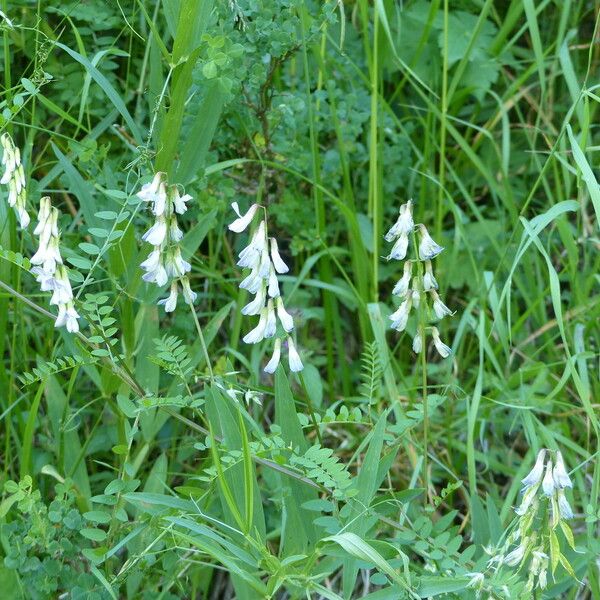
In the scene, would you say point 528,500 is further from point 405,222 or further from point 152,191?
point 152,191

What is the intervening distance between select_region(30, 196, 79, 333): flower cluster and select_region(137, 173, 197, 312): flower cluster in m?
0.13

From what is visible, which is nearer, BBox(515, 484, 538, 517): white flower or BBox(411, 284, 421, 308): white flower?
BBox(515, 484, 538, 517): white flower

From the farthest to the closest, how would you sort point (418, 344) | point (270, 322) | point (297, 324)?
point (297, 324)
point (418, 344)
point (270, 322)

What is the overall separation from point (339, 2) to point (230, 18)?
A: 0.25 meters

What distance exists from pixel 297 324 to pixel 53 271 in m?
1.00

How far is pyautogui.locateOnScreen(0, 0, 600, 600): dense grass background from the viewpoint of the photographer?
167 centimetres

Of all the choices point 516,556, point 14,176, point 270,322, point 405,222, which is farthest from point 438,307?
Answer: point 14,176

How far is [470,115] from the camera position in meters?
3.01

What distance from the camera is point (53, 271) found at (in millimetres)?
1484

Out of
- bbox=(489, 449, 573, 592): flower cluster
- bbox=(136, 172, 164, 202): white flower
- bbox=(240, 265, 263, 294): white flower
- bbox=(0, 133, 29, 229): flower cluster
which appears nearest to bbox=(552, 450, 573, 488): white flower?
bbox=(489, 449, 573, 592): flower cluster

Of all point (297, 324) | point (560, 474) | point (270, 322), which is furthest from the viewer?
point (297, 324)

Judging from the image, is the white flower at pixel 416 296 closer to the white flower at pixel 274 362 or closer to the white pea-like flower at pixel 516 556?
the white flower at pixel 274 362

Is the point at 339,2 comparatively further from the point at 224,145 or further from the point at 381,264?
the point at 381,264

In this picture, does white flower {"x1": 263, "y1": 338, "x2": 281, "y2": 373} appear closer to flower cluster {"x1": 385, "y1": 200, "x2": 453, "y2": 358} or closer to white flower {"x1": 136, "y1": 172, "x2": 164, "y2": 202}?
flower cluster {"x1": 385, "y1": 200, "x2": 453, "y2": 358}
